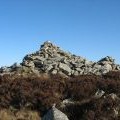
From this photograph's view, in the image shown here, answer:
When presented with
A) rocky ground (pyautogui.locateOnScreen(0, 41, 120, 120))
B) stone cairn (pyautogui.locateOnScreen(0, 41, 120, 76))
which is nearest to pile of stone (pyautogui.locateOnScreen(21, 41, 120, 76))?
stone cairn (pyautogui.locateOnScreen(0, 41, 120, 76))

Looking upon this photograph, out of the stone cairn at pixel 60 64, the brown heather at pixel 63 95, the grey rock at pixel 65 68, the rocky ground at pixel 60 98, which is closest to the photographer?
the rocky ground at pixel 60 98

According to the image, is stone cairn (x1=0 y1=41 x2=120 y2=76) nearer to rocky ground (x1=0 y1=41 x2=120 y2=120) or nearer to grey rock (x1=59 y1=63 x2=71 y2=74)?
grey rock (x1=59 y1=63 x2=71 y2=74)

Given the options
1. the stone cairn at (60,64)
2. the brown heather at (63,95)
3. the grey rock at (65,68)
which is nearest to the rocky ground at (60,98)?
the brown heather at (63,95)

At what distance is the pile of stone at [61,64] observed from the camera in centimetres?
3269

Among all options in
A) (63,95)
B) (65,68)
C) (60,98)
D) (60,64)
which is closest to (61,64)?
(60,64)

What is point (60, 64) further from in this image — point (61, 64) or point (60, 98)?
point (60, 98)

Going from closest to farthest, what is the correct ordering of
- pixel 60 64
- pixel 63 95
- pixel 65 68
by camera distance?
pixel 63 95
pixel 65 68
pixel 60 64

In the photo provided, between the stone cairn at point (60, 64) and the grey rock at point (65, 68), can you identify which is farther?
the stone cairn at point (60, 64)

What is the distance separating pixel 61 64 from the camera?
33.7 metres

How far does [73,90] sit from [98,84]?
1.83 meters

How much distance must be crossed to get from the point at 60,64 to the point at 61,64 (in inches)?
5.1

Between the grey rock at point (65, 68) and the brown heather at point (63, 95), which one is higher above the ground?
the grey rock at point (65, 68)

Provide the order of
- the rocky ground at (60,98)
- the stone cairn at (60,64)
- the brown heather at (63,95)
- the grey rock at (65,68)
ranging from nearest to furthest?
the rocky ground at (60,98) → the brown heather at (63,95) → the grey rock at (65,68) → the stone cairn at (60,64)

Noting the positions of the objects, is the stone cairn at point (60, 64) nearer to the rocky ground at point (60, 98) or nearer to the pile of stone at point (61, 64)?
the pile of stone at point (61, 64)
